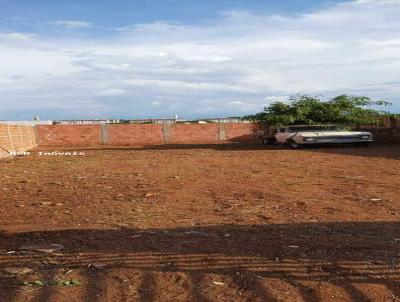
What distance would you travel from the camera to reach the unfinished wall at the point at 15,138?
25.9m

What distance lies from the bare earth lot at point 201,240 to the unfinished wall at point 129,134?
28.6 meters

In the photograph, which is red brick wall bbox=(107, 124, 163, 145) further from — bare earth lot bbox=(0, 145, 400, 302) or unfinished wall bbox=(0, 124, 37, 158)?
bare earth lot bbox=(0, 145, 400, 302)

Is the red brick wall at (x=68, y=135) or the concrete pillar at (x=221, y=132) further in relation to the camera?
the concrete pillar at (x=221, y=132)

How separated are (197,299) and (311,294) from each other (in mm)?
966

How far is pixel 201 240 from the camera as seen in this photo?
6.41 m

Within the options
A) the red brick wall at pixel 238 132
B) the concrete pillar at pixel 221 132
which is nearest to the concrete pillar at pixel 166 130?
the concrete pillar at pixel 221 132

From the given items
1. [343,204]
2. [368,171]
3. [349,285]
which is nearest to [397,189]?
[343,204]

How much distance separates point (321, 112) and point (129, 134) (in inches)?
680

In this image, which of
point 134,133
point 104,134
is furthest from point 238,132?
point 104,134

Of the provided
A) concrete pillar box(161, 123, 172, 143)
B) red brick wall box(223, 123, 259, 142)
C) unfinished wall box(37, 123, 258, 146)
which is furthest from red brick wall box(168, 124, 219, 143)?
red brick wall box(223, 123, 259, 142)

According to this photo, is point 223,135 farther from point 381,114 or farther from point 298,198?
point 298,198

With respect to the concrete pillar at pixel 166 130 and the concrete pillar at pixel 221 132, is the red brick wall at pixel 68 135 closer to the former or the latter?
the concrete pillar at pixel 166 130

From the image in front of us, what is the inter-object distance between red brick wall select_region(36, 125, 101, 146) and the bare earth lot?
93.9ft

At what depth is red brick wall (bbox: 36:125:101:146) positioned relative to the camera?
133 ft
